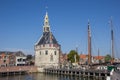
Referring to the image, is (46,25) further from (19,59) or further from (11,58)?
(11,58)

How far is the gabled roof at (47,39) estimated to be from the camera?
103 metres

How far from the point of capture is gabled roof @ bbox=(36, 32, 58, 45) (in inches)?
4043

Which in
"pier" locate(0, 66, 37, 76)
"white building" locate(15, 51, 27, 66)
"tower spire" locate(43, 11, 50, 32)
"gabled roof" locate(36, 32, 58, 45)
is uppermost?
"tower spire" locate(43, 11, 50, 32)

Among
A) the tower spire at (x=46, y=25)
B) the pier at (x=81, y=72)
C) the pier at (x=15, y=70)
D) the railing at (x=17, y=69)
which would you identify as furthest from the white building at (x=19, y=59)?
the pier at (x=81, y=72)

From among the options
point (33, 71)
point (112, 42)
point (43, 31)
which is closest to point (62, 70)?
point (33, 71)

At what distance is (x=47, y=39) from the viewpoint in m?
104

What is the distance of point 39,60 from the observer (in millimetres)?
103938

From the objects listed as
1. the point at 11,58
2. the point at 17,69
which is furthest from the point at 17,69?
the point at 11,58

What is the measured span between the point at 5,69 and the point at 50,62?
69.0 ft

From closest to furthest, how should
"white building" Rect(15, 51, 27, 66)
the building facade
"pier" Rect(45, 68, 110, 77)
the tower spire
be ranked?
"pier" Rect(45, 68, 110, 77) < the building facade < the tower spire < "white building" Rect(15, 51, 27, 66)

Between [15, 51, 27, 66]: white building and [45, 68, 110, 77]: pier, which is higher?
[15, 51, 27, 66]: white building

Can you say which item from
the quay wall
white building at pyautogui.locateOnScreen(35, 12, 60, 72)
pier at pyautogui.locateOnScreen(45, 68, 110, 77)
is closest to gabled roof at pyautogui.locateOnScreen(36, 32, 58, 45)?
white building at pyautogui.locateOnScreen(35, 12, 60, 72)

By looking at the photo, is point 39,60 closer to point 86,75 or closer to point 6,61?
point 6,61

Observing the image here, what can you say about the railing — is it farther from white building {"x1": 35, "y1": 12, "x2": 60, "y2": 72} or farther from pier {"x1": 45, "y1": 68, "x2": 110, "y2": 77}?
pier {"x1": 45, "y1": 68, "x2": 110, "y2": 77}
